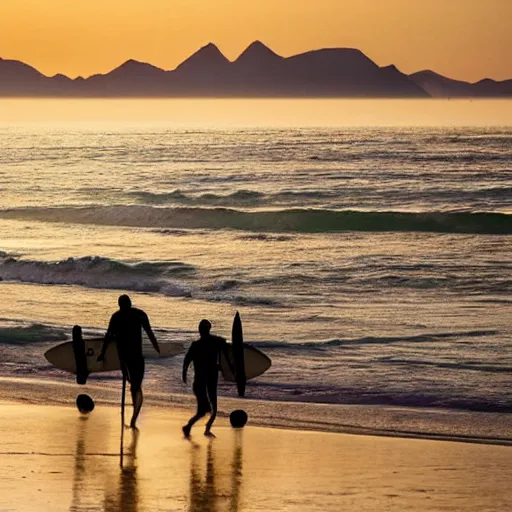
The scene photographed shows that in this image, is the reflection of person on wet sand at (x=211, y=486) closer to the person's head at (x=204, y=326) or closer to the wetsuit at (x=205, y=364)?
the wetsuit at (x=205, y=364)

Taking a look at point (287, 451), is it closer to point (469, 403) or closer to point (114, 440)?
point (114, 440)

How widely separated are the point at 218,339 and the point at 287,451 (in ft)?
4.15

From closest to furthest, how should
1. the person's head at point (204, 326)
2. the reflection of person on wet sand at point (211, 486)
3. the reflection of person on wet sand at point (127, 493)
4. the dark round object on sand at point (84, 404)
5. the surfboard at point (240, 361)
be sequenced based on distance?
the reflection of person on wet sand at point (127, 493), the reflection of person on wet sand at point (211, 486), the person's head at point (204, 326), the surfboard at point (240, 361), the dark round object on sand at point (84, 404)

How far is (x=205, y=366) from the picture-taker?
12.4 m

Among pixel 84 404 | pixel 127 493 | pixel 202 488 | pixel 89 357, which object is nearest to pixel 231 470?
pixel 202 488

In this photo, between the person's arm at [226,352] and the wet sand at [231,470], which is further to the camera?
the person's arm at [226,352]

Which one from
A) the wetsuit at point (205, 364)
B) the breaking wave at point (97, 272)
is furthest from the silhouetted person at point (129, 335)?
the breaking wave at point (97, 272)

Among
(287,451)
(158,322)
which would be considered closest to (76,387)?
(287,451)

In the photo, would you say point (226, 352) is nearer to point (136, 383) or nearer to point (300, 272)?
point (136, 383)

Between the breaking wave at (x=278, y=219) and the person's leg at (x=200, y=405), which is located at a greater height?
the breaking wave at (x=278, y=219)

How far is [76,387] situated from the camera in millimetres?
15539

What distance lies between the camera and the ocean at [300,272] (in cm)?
1592

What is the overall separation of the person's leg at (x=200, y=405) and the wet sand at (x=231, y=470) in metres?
0.13

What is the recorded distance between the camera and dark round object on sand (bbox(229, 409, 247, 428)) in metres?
13.1
